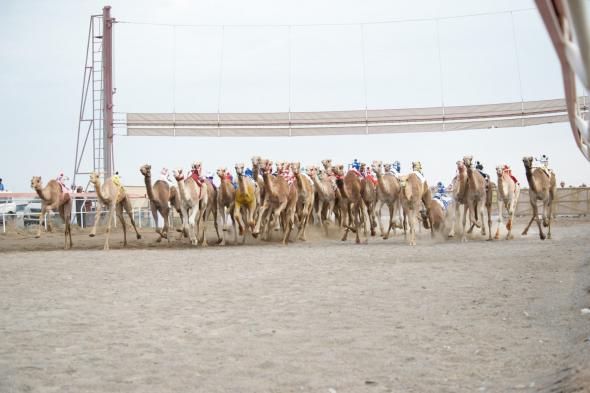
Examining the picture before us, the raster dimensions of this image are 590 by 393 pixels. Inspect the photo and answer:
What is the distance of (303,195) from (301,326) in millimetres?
14181

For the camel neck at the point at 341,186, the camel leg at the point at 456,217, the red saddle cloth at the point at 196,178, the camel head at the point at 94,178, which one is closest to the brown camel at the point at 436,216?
the camel leg at the point at 456,217

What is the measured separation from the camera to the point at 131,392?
16.7 ft

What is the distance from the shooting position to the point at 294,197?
2064 cm

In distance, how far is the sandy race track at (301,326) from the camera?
17.6 ft

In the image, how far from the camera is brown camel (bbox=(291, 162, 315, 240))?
70.0 feet

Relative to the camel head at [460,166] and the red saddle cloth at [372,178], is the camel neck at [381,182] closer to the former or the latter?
the red saddle cloth at [372,178]

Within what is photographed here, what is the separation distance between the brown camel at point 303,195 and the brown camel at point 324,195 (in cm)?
37

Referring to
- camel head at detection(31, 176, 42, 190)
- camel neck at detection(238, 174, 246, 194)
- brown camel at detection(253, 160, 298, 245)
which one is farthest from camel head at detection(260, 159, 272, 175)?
camel head at detection(31, 176, 42, 190)

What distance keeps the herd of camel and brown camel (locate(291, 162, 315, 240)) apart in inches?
1.2

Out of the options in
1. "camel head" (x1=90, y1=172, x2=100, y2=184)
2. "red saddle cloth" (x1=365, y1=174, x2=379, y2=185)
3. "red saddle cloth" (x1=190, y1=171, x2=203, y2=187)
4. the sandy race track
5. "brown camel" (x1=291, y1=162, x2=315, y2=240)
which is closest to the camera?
the sandy race track

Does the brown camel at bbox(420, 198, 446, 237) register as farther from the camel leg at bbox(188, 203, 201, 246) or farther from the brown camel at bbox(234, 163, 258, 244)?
the camel leg at bbox(188, 203, 201, 246)

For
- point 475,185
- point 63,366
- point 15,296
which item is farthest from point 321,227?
point 63,366

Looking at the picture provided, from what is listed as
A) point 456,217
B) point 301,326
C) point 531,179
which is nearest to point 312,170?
point 456,217

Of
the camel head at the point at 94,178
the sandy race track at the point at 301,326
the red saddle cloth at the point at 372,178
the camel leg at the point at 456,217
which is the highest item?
the camel head at the point at 94,178
